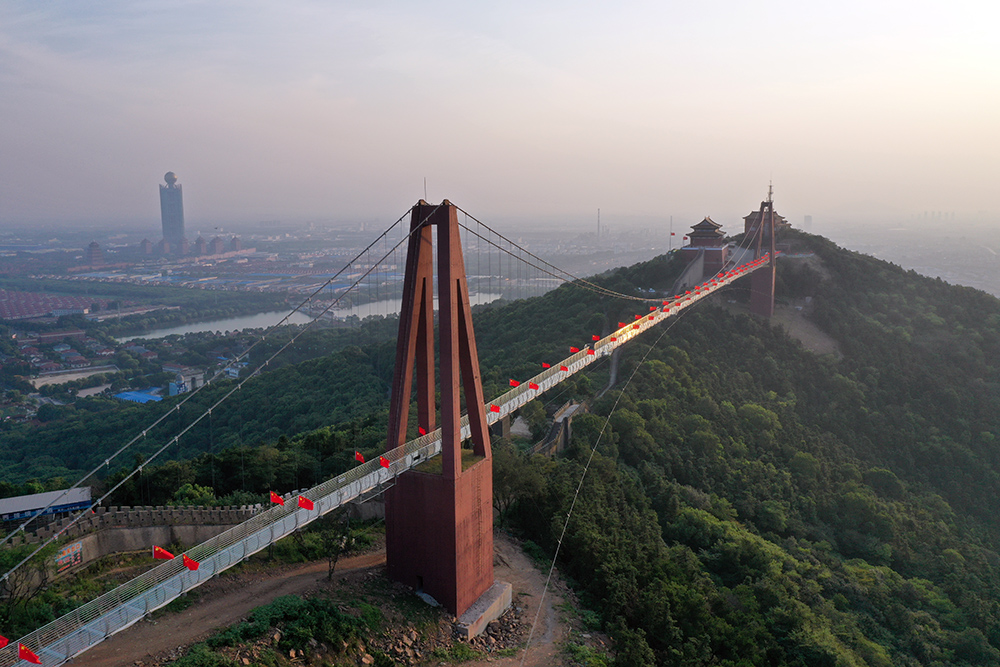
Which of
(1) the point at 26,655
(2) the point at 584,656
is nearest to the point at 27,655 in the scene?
(1) the point at 26,655

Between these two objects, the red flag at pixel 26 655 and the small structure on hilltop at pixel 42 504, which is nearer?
the red flag at pixel 26 655

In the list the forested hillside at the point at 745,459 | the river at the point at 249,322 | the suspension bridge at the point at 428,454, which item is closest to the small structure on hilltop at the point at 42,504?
the forested hillside at the point at 745,459

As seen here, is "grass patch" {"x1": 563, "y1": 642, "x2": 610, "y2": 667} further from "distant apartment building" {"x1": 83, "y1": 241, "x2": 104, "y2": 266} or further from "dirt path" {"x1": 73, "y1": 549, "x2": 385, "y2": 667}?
"distant apartment building" {"x1": 83, "y1": 241, "x2": 104, "y2": 266}

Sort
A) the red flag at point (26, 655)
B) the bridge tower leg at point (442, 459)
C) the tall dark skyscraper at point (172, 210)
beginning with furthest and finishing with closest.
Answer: the tall dark skyscraper at point (172, 210)
the bridge tower leg at point (442, 459)
the red flag at point (26, 655)

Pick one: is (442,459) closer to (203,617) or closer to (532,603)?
(532,603)

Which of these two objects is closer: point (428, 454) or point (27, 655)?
point (27, 655)

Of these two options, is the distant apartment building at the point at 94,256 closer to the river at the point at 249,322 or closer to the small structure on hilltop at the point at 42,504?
the river at the point at 249,322
